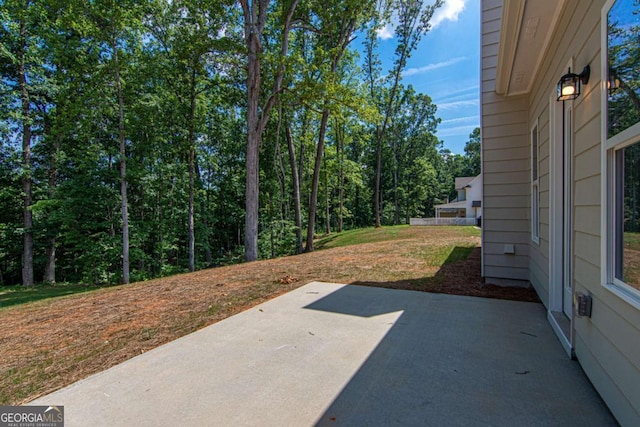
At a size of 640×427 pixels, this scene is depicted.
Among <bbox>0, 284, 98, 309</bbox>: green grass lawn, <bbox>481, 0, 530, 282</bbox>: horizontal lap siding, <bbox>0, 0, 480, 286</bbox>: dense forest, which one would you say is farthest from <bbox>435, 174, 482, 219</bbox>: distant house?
<bbox>0, 284, 98, 309</bbox>: green grass lawn

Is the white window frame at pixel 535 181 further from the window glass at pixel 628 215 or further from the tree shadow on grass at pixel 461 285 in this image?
the window glass at pixel 628 215

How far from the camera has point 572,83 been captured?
2.21 metres

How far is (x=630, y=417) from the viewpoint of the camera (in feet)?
4.84

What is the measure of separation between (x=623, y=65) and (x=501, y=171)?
3.45 m

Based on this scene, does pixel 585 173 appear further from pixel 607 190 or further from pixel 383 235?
pixel 383 235

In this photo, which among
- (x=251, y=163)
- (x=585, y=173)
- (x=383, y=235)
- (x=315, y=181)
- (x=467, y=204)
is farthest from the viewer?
(x=467, y=204)

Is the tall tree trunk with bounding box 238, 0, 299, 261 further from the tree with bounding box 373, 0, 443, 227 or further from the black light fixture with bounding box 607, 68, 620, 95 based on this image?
the black light fixture with bounding box 607, 68, 620, 95

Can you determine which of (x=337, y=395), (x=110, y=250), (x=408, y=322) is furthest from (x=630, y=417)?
(x=110, y=250)

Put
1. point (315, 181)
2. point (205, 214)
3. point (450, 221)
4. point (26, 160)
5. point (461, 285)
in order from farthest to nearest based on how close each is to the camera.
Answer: point (450, 221), point (205, 214), point (315, 181), point (26, 160), point (461, 285)

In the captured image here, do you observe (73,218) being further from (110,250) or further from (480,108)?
(480,108)

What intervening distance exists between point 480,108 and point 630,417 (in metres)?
4.53

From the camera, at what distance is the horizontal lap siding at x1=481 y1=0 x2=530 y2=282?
15.1 feet

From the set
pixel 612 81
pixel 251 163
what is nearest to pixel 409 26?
pixel 251 163

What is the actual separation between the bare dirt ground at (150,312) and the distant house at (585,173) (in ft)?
4.68
